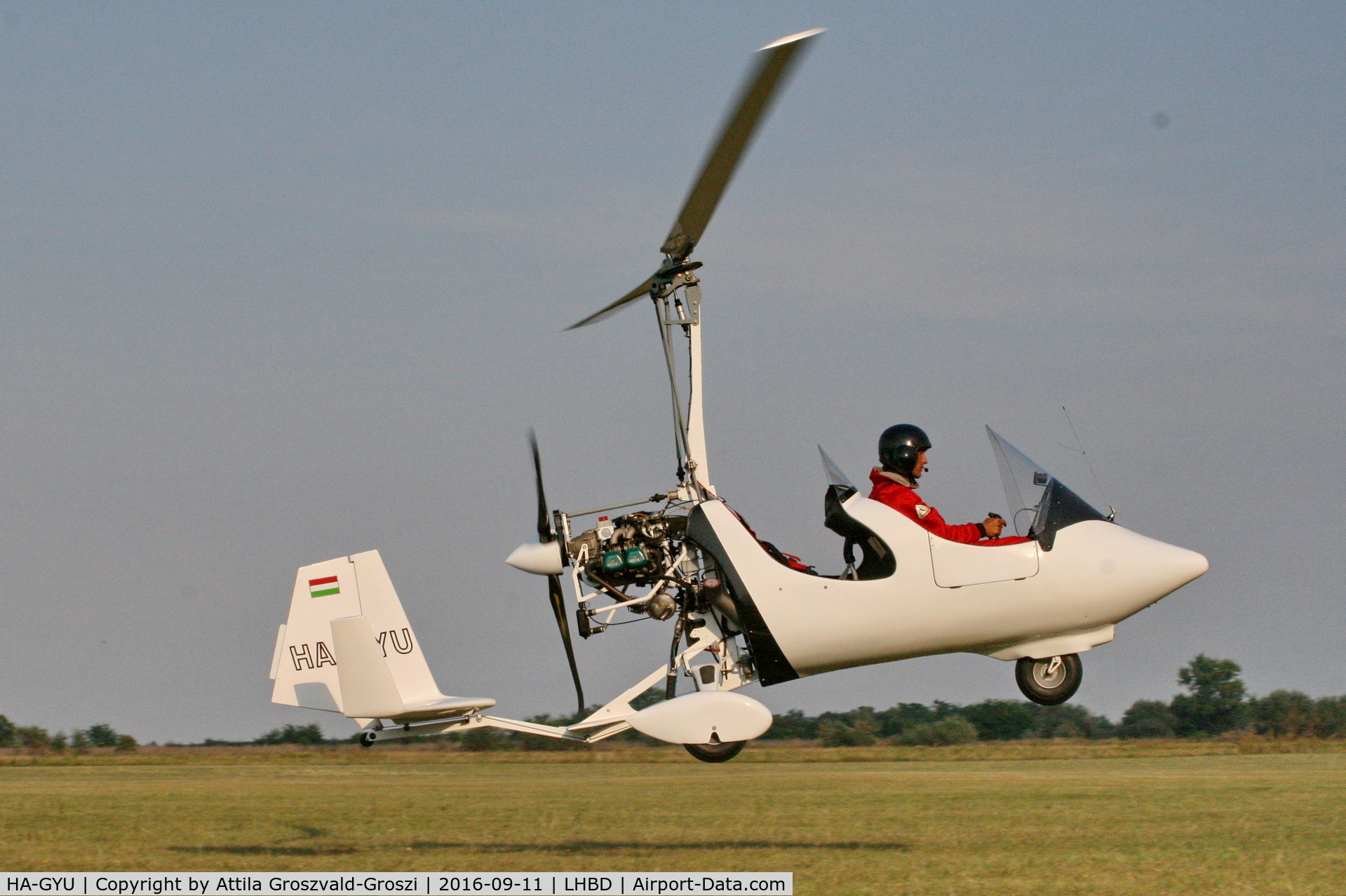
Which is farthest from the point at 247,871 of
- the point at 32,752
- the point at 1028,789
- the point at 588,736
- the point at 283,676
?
the point at 32,752

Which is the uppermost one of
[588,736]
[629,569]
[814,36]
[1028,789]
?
[814,36]

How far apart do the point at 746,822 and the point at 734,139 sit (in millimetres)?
10204

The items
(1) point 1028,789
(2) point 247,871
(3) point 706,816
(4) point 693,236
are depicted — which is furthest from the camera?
(1) point 1028,789

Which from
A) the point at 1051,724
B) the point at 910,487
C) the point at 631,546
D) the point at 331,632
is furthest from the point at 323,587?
the point at 1051,724

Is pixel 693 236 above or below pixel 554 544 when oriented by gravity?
above

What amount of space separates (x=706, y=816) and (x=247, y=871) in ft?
20.3

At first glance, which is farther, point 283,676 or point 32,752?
point 32,752

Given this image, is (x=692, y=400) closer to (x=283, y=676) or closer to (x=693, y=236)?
(x=693, y=236)

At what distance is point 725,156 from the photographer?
7.22m

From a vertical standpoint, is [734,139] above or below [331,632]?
above

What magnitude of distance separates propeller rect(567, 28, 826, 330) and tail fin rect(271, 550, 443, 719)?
9.27ft

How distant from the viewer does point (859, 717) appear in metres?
32.4
